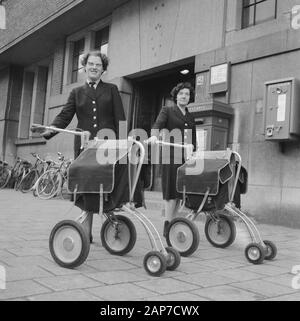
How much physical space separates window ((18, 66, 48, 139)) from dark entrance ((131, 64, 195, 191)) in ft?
20.4

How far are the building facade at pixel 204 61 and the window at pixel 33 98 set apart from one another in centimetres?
159

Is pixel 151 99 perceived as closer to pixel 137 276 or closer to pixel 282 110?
pixel 282 110

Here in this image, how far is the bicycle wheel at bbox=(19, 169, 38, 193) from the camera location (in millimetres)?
12648

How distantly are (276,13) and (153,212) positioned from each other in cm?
399

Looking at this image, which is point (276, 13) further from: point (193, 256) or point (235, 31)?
point (193, 256)

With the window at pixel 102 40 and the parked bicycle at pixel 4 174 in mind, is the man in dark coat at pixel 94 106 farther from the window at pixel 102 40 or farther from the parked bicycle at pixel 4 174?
the parked bicycle at pixel 4 174

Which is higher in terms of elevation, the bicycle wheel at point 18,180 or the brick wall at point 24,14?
the brick wall at point 24,14

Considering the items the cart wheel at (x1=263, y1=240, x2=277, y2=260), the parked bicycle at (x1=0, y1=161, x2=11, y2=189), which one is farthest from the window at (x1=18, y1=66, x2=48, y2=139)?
the cart wheel at (x1=263, y1=240, x2=277, y2=260)

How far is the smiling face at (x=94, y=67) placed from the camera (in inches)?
160

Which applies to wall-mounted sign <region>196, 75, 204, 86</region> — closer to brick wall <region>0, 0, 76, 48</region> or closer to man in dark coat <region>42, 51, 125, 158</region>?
man in dark coat <region>42, 51, 125, 158</region>

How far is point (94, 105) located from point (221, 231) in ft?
6.27

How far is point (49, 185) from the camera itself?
10898 millimetres

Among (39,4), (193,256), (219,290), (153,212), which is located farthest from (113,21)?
(219,290)

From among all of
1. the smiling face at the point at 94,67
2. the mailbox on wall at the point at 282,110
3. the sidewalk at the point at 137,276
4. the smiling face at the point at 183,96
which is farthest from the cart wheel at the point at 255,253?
the mailbox on wall at the point at 282,110
